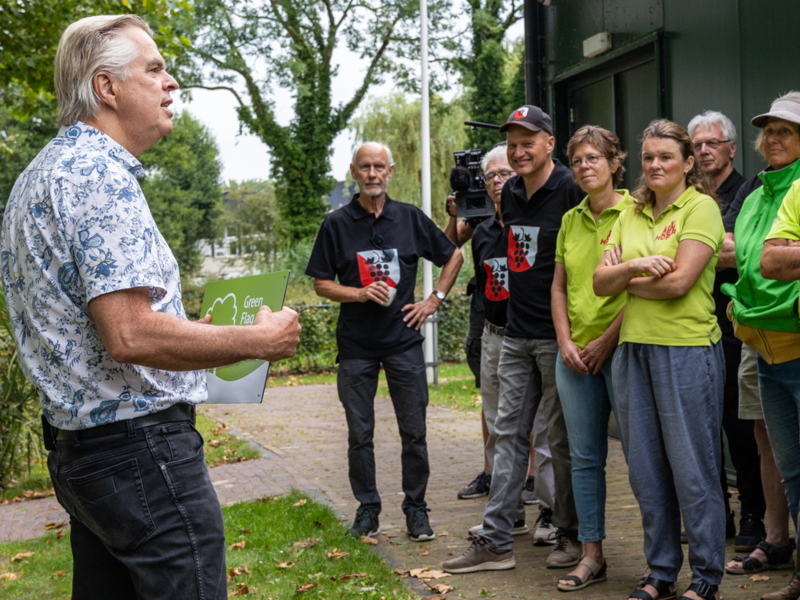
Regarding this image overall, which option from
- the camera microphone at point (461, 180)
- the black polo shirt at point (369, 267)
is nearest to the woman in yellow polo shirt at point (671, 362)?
the black polo shirt at point (369, 267)

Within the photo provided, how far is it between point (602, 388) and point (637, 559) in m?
1.13

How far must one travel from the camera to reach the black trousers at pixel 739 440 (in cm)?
479

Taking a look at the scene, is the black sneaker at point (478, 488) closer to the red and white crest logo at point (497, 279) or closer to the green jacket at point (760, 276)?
the red and white crest logo at point (497, 279)

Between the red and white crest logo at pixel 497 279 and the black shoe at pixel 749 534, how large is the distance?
80.3 inches

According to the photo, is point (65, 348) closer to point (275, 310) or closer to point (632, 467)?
point (275, 310)

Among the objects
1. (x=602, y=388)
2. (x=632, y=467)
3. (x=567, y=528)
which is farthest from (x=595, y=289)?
(x=567, y=528)

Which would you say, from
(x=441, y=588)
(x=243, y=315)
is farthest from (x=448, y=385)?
(x=243, y=315)

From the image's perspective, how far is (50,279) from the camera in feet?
6.44

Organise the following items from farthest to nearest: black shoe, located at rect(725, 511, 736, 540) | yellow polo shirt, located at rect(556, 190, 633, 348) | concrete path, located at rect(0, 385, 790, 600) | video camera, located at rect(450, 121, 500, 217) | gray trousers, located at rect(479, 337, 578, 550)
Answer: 1. video camera, located at rect(450, 121, 500, 217)
2. black shoe, located at rect(725, 511, 736, 540)
3. gray trousers, located at rect(479, 337, 578, 550)
4. concrete path, located at rect(0, 385, 790, 600)
5. yellow polo shirt, located at rect(556, 190, 633, 348)

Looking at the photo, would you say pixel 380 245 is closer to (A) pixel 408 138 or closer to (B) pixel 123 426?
(B) pixel 123 426

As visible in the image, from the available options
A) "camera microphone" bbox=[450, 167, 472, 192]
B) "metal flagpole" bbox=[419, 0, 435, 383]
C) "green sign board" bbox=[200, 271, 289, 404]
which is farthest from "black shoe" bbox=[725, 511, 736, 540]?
"metal flagpole" bbox=[419, 0, 435, 383]

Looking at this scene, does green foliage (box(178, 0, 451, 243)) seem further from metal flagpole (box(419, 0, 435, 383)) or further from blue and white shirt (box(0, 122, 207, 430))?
blue and white shirt (box(0, 122, 207, 430))

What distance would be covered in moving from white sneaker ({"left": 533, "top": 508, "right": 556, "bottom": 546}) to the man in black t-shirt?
698 millimetres

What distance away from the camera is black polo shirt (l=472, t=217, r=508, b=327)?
5.42 meters
